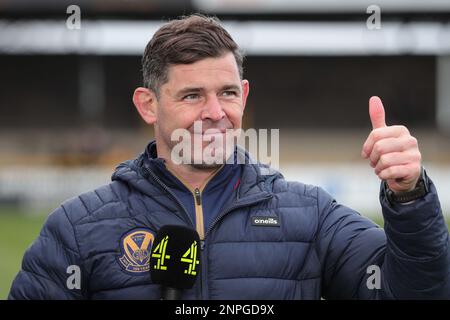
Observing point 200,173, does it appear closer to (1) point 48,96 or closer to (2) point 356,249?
(2) point 356,249

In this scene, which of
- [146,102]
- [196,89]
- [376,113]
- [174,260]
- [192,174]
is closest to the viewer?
[376,113]

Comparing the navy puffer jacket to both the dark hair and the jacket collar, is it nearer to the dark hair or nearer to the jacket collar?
the jacket collar

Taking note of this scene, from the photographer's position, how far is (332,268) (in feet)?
6.09

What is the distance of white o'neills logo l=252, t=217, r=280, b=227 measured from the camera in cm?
186

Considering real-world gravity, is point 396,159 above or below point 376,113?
below

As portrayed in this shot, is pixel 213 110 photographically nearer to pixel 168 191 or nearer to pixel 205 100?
pixel 205 100

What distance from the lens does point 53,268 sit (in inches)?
71.4

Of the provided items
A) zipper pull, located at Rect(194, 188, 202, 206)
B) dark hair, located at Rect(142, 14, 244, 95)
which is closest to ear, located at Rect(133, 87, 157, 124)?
dark hair, located at Rect(142, 14, 244, 95)

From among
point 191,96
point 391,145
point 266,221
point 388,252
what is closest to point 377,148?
point 391,145

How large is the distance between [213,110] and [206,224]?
30 cm

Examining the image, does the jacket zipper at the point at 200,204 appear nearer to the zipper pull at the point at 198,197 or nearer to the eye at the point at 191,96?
the zipper pull at the point at 198,197

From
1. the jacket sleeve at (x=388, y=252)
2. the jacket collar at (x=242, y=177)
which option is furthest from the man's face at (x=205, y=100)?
the jacket sleeve at (x=388, y=252)

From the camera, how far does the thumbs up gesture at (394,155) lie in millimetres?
1522

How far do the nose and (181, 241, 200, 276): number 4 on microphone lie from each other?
0.32m
